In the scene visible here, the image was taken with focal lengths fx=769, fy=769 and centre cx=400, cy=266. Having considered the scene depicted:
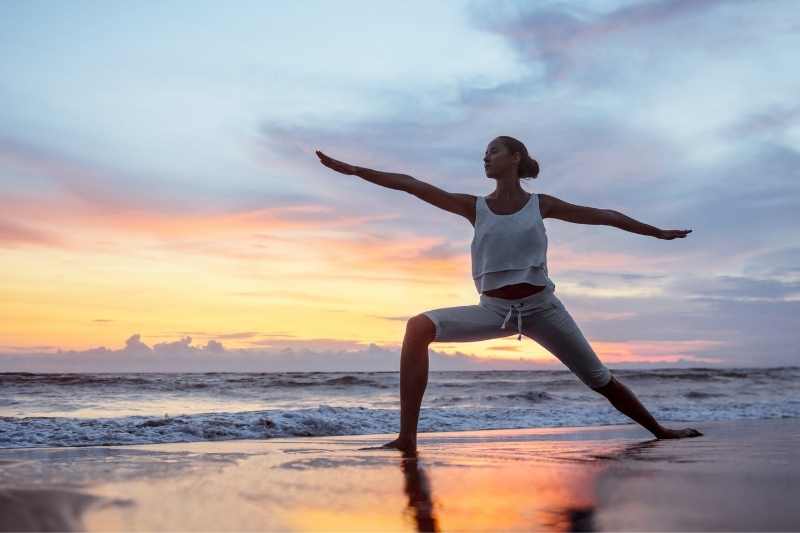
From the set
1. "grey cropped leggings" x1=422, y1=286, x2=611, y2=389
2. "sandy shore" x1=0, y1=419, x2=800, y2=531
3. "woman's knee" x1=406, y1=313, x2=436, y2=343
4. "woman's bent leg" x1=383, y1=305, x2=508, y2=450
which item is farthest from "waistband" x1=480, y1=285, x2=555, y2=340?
"sandy shore" x1=0, y1=419, x2=800, y2=531

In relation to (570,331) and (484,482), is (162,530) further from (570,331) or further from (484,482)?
(570,331)

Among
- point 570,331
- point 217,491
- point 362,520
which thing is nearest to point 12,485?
point 217,491

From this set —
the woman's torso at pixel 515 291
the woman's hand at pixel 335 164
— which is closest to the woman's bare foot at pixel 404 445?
the woman's torso at pixel 515 291

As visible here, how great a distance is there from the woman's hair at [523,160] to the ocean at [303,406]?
13.3ft

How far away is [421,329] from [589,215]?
4.39 ft

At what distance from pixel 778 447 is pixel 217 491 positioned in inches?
140

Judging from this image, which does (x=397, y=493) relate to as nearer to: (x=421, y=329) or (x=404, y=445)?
(x=404, y=445)

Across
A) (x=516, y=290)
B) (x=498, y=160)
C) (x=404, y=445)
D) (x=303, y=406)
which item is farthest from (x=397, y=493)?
(x=303, y=406)

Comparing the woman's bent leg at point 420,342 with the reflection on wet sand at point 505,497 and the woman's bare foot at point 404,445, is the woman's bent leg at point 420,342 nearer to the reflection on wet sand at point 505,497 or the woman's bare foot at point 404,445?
the woman's bare foot at point 404,445

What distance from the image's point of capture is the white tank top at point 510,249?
4.57 m

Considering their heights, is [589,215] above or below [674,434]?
above

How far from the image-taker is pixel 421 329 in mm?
4496

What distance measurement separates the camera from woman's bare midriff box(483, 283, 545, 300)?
459 centimetres

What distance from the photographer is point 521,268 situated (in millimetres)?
4551
